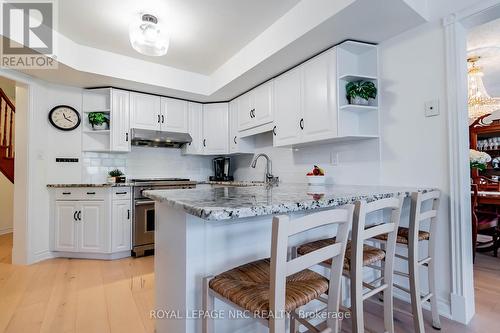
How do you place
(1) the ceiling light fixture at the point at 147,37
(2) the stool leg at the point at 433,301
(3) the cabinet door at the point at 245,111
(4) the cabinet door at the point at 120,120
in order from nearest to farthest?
(2) the stool leg at the point at 433,301 < (1) the ceiling light fixture at the point at 147,37 < (4) the cabinet door at the point at 120,120 < (3) the cabinet door at the point at 245,111

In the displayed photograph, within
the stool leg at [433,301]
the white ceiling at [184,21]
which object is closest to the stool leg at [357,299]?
the stool leg at [433,301]

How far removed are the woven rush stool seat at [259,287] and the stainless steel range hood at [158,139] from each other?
273 centimetres

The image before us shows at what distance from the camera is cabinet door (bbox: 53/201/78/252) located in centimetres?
302

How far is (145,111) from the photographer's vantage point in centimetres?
346

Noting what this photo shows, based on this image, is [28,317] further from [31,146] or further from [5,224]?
[5,224]

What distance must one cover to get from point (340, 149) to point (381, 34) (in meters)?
1.02

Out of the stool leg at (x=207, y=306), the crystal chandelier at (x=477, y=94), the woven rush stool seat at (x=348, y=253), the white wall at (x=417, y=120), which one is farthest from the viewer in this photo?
the crystal chandelier at (x=477, y=94)

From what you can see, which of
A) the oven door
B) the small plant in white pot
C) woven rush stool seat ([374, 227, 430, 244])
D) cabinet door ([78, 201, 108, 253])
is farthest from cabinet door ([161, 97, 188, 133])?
woven rush stool seat ([374, 227, 430, 244])

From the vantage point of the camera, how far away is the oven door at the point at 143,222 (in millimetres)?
3105

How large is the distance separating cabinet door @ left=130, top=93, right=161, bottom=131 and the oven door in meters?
1.03

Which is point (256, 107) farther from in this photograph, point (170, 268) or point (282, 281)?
point (282, 281)

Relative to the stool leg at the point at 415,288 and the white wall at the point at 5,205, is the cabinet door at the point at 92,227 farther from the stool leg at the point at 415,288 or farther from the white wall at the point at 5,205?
the stool leg at the point at 415,288

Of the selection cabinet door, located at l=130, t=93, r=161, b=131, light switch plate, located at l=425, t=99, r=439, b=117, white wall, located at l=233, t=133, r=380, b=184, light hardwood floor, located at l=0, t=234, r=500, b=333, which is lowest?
light hardwood floor, located at l=0, t=234, r=500, b=333

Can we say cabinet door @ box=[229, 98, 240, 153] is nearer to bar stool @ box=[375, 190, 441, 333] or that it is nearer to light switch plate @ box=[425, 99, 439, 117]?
light switch plate @ box=[425, 99, 439, 117]
